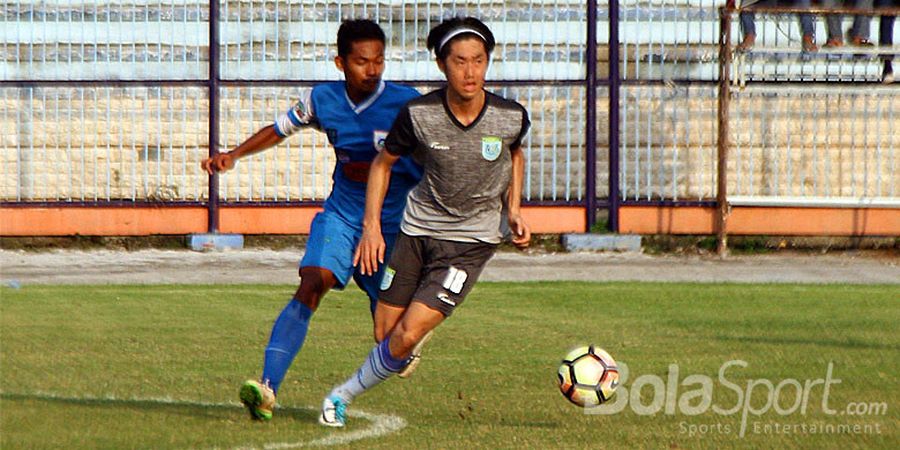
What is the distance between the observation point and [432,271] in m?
7.50

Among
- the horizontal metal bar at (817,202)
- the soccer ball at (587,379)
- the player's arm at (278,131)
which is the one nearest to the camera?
the soccer ball at (587,379)

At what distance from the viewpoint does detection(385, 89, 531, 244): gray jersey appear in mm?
7352

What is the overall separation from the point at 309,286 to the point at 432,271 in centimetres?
68

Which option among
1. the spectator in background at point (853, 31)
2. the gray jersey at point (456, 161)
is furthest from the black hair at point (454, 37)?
the spectator in background at point (853, 31)

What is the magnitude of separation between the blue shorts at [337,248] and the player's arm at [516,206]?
0.73 m

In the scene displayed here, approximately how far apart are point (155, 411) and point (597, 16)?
1205cm

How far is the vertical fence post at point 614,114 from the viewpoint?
19.0 metres

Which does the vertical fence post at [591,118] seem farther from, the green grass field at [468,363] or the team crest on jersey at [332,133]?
the team crest on jersey at [332,133]

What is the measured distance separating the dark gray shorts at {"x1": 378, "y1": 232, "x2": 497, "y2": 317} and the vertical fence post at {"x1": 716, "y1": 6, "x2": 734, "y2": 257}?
1128 cm

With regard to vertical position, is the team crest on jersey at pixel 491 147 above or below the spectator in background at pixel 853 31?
below

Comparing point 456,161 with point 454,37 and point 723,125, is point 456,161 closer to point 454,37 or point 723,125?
point 454,37

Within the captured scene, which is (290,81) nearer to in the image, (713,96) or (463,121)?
(713,96)

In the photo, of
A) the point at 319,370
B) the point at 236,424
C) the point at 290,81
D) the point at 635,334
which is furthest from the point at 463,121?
the point at 290,81

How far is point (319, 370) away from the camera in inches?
373
